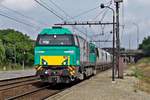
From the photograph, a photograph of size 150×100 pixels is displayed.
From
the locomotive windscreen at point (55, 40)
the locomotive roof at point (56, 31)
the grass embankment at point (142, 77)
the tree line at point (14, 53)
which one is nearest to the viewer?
the locomotive windscreen at point (55, 40)

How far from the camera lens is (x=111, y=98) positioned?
20031 mm

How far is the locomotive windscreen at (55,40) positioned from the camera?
26.3 metres

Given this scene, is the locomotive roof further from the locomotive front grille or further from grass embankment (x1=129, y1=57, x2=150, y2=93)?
grass embankment (x1=129, y1=57, x2=150, y2=93)

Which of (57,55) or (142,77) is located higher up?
(57,55)

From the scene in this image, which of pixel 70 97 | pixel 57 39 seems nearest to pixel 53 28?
pixel 57 39

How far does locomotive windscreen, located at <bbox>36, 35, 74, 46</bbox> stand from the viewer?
26.3 m

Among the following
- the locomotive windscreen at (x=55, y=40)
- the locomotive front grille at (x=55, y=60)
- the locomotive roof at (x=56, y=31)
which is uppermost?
the locomotive roof at (x=56, y=31)

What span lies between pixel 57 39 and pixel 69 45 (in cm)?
90

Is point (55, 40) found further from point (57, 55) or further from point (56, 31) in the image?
point (57, 55)

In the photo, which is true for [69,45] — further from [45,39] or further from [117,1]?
[117,1]

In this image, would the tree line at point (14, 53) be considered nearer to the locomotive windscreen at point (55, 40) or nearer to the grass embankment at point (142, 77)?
the grass embankment at point (142, 77)

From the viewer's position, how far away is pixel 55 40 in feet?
87.0

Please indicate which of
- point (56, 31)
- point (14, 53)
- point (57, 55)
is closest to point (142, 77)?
point (56, 31)

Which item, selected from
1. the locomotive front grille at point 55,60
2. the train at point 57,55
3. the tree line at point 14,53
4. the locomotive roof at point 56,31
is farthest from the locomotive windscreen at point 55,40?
the tree line at point 14,53
